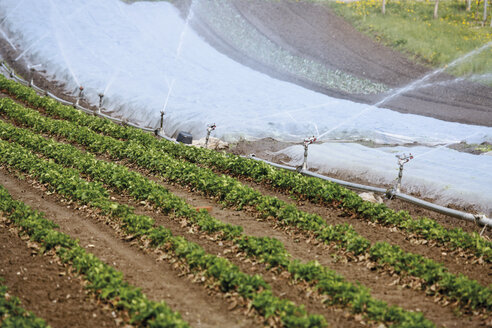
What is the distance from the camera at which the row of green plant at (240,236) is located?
9977 mm

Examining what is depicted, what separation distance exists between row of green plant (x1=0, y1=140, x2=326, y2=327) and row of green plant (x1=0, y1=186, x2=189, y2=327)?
0.02m

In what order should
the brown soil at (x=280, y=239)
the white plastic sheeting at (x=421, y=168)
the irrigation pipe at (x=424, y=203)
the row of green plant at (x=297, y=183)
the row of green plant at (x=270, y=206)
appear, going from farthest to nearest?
the white plastic sheeting at (x=421, y=168) < the irrigation pipe at (x=424, y=203) < the row of green plant at (x=297, y=183) < the row of green plant at (x=270, y=206) < the brown soil at (x=280, y=239)

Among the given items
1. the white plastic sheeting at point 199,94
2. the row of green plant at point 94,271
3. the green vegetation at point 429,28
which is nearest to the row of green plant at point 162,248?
the row of green plant at point 94,271

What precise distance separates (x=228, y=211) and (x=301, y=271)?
426cm

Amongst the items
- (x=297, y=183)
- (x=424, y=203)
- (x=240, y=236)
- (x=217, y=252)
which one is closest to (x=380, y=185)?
(x=424, y=203)

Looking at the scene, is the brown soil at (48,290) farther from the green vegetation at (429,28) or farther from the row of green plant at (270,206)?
the green vegetation at (429,28)

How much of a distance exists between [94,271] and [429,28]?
2653 centimetres

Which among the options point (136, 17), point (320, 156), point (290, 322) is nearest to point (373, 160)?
point (320, 156)

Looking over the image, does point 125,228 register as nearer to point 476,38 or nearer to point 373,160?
point 373,160

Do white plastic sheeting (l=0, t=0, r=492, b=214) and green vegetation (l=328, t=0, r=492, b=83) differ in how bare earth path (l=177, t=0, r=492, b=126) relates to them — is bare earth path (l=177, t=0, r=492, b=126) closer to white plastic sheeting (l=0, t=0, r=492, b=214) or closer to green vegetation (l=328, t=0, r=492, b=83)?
green vegetation (l=328, t=0, r=492, b=83)

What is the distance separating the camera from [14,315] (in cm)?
932

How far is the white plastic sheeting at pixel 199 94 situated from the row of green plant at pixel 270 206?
3.90 m

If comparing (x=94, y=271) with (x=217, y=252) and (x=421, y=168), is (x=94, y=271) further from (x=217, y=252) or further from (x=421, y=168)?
(x=421, y=168)

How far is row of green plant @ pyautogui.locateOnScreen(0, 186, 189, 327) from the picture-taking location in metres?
9.52
